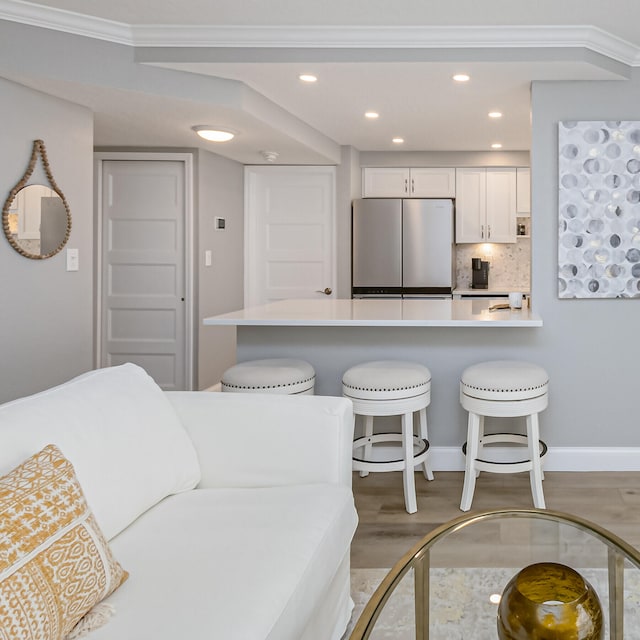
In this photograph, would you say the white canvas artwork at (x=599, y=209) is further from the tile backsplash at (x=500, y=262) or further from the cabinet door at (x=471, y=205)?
the tile backsplash at (x=500, y=262)

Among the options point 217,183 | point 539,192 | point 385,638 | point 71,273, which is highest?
point 217,183

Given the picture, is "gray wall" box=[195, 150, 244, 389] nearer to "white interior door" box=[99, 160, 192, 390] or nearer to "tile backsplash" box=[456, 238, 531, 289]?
"white interior door" box=[99, 160, 192, 390]

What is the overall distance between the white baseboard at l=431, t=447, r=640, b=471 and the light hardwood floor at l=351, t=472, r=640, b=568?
0.05 metres

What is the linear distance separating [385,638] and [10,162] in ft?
10.3

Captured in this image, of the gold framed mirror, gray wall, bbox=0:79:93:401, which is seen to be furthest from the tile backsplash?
the gold framed mirror

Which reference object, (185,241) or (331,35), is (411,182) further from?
(331,35)

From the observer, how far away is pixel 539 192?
3.49m

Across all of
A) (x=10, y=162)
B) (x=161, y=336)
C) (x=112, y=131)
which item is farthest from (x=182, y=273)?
(x=10, y=162)

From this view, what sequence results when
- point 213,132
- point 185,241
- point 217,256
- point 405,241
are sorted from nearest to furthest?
1. point 213,132
2. point 185,241
3. point 217,256
4. point 405,241

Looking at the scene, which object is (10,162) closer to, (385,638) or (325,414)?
(325,414)

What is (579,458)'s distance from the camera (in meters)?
3.52

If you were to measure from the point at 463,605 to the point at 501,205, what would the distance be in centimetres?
539

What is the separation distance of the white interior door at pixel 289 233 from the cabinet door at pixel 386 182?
0.45m

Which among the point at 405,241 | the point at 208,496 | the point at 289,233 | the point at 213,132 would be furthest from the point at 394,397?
the point at 289,233
